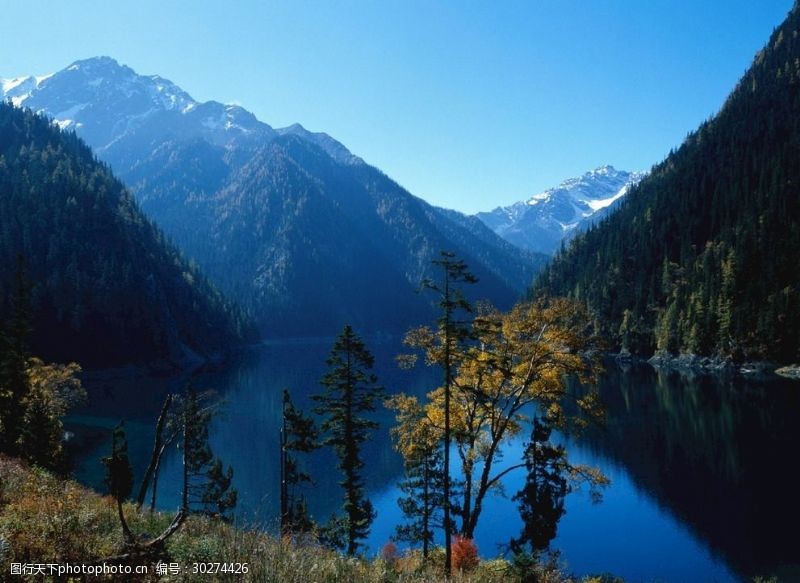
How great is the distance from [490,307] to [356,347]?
962 cm

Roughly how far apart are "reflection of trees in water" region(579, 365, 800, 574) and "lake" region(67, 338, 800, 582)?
0.52 ft

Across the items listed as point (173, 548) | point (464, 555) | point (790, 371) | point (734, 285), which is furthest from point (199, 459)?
point (734, 285)

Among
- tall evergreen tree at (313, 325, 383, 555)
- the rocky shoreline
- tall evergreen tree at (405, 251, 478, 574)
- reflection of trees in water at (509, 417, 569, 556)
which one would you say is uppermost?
tall evergreen tree at (405, 251, 478, 574)

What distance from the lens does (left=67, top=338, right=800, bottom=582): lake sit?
Result: 131 feet

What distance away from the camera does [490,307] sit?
31156mm

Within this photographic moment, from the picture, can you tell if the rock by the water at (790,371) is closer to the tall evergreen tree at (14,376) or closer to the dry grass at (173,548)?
the dry grass at (173,548)

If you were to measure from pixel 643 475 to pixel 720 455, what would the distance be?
12156mm

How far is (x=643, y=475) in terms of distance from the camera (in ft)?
185

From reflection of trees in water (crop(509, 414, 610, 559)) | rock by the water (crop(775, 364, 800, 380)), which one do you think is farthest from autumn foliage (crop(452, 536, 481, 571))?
rock by the water (crop(775, 364, 800, 380))

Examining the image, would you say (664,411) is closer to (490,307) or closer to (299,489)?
(299,489)

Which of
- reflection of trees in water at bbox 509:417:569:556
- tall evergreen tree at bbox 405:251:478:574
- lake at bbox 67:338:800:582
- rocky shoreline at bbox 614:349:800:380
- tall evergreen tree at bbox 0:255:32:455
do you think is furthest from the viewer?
rocky shoreline at bbox 614:349:800:380

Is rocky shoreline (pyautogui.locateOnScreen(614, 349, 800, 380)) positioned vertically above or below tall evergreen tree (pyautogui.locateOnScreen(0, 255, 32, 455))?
below

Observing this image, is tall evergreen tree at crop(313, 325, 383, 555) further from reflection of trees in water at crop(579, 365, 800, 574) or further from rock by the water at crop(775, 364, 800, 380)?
rock by the water at crop(775, 364, 800, 380)

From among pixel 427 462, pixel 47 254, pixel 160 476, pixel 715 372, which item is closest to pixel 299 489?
pixel 160 476
